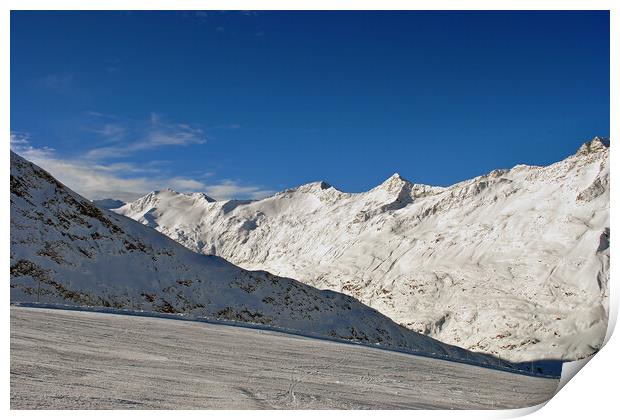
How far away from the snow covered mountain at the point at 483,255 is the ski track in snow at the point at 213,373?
85.5 ft

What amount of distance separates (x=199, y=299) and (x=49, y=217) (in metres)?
9.43

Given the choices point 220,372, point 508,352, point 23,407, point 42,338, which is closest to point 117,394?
point 23,407

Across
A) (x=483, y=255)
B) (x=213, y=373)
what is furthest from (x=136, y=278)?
(x=483, y=255)

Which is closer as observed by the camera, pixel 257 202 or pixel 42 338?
pixel 42 338

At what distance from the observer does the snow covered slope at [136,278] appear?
2678 centimetres

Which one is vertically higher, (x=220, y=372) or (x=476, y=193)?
(x=476, y=193)

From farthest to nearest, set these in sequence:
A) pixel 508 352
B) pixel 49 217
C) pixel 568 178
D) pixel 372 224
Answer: pixel 372 224 → pixel 568 178 → pixel 508 352 → pixel 49 217

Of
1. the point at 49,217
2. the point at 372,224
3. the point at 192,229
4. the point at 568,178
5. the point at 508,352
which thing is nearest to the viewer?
the point at 49,217

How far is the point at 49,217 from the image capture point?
30578 millimetres

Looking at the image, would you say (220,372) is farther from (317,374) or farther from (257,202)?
(257,202)

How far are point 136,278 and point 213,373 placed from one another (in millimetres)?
22908

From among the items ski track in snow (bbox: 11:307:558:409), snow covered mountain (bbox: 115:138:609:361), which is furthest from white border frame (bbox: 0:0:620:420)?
snow covered mountain (bbox: 115:138:609:361)
